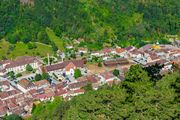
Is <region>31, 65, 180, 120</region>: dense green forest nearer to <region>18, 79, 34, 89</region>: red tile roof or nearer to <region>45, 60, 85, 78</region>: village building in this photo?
<region>18, 79, 34, 89</region>: red tile roof

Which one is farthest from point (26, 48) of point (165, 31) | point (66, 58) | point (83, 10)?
point (165, 31)

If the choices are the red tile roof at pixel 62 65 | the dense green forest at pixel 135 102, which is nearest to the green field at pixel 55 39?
the red tile roof at pixel 62 65

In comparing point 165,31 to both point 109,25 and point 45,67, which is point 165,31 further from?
point 45,67

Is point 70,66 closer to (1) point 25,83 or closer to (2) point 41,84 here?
(2) point 41,84

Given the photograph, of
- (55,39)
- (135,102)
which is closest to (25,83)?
(55,39)

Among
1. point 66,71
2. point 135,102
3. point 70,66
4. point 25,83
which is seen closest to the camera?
point 135,102

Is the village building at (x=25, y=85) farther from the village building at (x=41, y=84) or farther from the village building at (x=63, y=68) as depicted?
the village building at (x=63, y=68)
